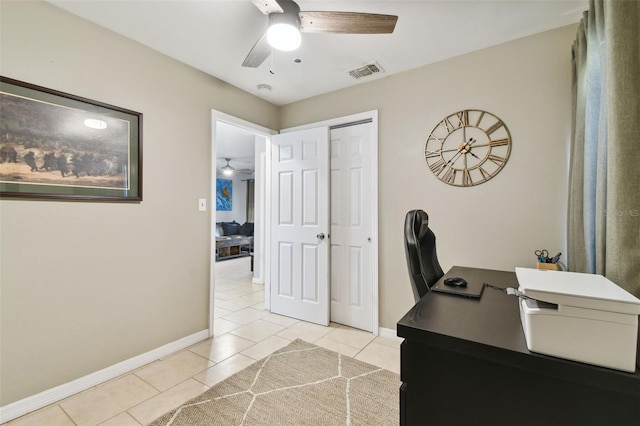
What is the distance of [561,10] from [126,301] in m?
3.68

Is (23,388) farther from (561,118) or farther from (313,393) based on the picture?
(561,118)

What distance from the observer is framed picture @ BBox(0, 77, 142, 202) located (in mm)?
1650

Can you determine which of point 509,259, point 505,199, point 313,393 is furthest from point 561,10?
point 313,393

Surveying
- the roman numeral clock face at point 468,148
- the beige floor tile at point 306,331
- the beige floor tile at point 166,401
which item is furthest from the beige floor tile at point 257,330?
the roman numeral clock face at point 468,148

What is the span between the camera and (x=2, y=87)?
1618 millimetres

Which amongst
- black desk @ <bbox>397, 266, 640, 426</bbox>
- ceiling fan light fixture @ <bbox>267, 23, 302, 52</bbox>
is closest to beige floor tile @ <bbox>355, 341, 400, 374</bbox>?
black desk @ <bbox>397, 266, 640, 426</bbox>

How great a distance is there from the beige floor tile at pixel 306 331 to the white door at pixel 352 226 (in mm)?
220

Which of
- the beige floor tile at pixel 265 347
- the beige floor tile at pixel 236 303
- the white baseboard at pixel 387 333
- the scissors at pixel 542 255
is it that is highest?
the scissors at pixel 542 255

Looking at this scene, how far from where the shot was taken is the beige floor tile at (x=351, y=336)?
2.61 metres

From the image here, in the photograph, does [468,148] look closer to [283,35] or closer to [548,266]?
[548,266]

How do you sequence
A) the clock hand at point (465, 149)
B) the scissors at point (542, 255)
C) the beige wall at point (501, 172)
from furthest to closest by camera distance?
the clock hand at point (465, 149) → the beige wall at point (501, 172) → the scissors at point (542, 255)

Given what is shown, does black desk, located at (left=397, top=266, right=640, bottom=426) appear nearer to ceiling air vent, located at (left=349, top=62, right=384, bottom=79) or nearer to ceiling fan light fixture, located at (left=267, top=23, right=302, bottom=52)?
ceiling fan light fixture, located at (left=267, top=23, right=302, bottom=52)

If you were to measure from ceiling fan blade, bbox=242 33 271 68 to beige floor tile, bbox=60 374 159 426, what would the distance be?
2381 mm

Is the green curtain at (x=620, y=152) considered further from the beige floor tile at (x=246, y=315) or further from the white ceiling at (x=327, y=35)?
the beige floor tile at (x=246, y=315)
